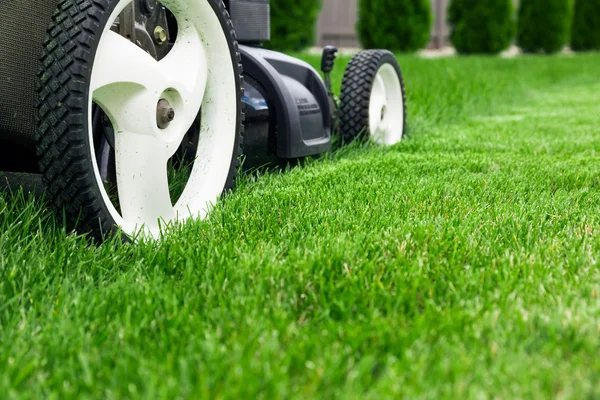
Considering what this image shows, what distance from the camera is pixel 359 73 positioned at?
342 cm

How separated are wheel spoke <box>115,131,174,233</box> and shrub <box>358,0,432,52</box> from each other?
10946 mm

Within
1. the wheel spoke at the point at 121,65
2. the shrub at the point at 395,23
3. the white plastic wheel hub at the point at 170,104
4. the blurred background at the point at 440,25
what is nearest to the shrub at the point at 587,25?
the blurred background at the point at 440,25

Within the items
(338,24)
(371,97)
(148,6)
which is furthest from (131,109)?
(338,24)

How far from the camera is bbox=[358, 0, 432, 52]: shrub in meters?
12.5

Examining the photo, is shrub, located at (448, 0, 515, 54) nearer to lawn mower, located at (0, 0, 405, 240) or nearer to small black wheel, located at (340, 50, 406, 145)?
small black wheel, located at (340, 50, 406, 145)

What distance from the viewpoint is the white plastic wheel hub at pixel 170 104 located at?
5.89 feet

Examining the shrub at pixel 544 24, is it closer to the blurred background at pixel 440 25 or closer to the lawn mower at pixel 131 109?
the blurred background at pixel 440 25

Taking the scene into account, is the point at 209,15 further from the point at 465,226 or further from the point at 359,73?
the point at 359,73

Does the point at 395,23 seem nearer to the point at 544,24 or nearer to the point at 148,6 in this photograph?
the point at 544,24

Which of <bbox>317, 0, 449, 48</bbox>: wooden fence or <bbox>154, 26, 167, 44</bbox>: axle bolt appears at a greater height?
<bbox>154, 26, 167, 44</bbox>: axle bolt

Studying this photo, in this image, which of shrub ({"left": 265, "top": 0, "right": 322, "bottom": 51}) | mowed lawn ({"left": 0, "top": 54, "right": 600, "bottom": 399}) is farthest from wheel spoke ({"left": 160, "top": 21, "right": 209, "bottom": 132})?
shrub ({"left": 265, "top": 0, "right": 322, "bottom": 51})

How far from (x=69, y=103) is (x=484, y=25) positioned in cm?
1360

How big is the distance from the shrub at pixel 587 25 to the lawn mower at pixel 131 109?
16.8m

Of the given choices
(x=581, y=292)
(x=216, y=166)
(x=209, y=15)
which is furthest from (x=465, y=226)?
(x=209, y=15)
